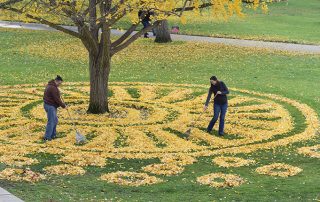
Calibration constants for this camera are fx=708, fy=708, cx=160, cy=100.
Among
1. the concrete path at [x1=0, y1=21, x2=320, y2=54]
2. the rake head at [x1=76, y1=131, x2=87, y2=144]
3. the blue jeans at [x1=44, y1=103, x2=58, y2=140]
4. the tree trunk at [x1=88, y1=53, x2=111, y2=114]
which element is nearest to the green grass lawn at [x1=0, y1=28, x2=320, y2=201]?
the rake head at [x1=76, y1=131, x2=87, y2=144]

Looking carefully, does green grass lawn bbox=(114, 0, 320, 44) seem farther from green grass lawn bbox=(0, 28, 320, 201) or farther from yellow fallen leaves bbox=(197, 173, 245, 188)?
yellow fallen leaves bbox=(197, 173, 245, 188)

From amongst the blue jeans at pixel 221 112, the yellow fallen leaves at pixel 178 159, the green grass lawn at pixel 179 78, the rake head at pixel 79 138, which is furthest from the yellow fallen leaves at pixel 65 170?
the blue jeans at pixel 221 112

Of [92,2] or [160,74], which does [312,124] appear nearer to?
[92,2]

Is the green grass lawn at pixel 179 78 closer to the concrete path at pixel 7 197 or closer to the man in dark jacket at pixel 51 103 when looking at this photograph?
the concrete path at pixel 7 197

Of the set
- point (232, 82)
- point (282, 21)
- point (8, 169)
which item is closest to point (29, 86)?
point (232, 82)

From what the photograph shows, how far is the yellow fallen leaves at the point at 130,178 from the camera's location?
15355 mm

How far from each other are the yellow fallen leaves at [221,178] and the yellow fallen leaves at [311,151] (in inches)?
115

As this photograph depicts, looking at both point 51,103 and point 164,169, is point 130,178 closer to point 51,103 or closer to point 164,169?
point 164,169

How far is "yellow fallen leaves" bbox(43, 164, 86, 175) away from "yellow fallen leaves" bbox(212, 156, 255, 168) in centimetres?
334

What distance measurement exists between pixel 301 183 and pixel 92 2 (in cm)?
864

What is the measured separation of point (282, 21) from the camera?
179 feet

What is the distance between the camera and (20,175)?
15.5 metres

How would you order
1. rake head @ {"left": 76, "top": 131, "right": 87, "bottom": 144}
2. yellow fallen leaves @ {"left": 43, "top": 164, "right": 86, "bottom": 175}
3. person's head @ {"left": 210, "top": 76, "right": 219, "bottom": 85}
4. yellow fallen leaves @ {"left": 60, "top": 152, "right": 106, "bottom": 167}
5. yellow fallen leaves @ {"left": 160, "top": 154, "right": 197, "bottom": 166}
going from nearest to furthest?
yellow fallen leaves @ {"left": 43, "top": 164, "right": 86, "bottom": 175}, yellow fallen leaves @ {"left": 60, "top": 152, "right": 106, "bottom": 167}, yellow fallen leaves @ {"left": 160, "top": 154, "right": 197, "bottom": 166}, rake head @ {"left": 76, "top": 131, "right": 87, "bottom": 144}, person's head @ {"left": 210, "top": 76, "right": 219, "bottom": 85}

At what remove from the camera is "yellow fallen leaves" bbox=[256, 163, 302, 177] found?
16094 mm
